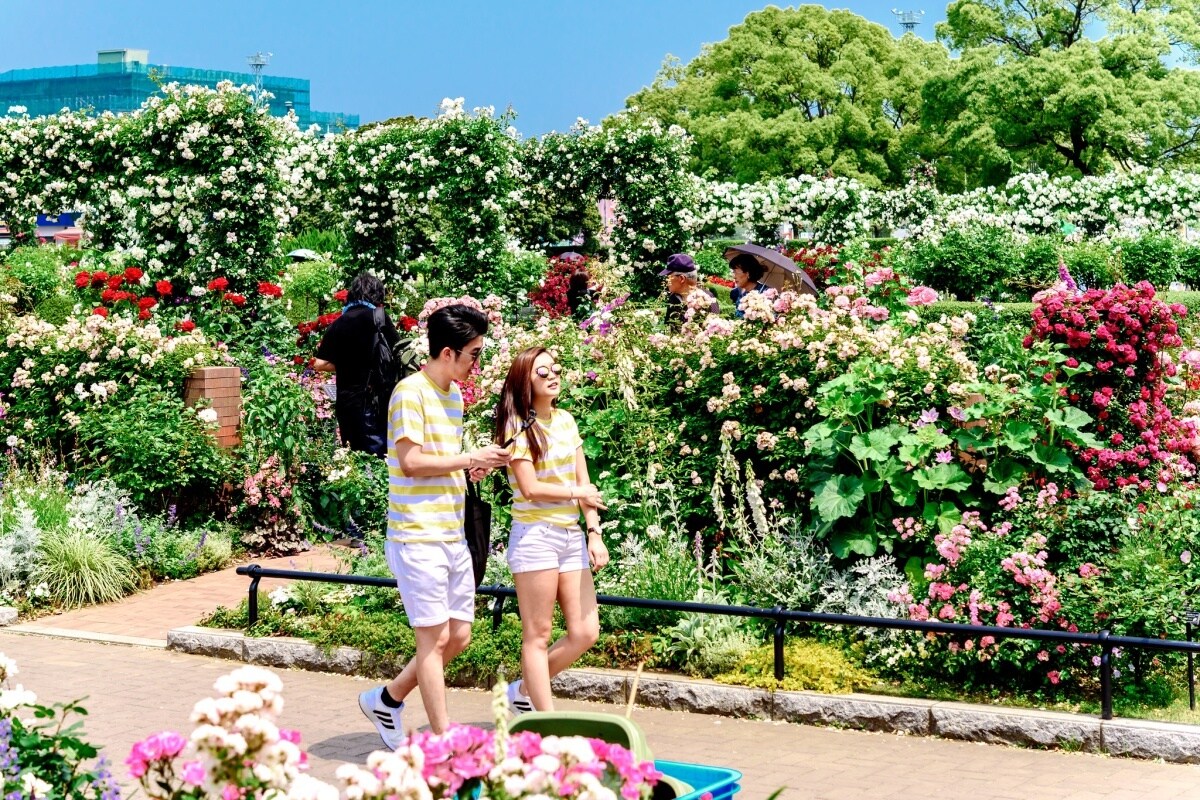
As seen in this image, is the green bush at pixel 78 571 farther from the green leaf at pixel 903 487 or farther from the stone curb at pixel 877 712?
the green leaf at pixel 903 487

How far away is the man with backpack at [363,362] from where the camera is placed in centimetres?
932

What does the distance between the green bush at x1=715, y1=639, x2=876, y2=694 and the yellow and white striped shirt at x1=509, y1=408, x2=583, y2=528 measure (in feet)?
4.98

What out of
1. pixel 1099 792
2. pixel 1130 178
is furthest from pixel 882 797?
pixel 1130 178

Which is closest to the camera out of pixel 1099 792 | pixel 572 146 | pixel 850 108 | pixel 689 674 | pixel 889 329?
pixel 1099 792

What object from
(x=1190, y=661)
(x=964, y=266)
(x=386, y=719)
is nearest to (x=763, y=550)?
(x=1190, y=661)

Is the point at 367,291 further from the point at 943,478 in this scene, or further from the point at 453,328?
the point at 453,328

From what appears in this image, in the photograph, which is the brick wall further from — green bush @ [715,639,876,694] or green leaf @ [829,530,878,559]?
green bush @ [715,639,876,694]

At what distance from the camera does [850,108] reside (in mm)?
47406

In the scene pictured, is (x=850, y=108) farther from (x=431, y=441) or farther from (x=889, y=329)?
(x=431, y=441)

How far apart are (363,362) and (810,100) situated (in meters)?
40.8

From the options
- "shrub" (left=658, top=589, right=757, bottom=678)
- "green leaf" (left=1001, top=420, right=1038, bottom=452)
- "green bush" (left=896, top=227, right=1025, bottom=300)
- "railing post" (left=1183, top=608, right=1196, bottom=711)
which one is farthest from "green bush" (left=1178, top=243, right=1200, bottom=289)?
"shrub" (left=658, top=589, right=757, bottom=678)

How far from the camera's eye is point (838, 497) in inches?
295

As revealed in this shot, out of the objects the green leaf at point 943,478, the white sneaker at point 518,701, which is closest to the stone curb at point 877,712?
the white sneaker at point 518,701

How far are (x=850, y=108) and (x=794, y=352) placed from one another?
4085 centimetres
